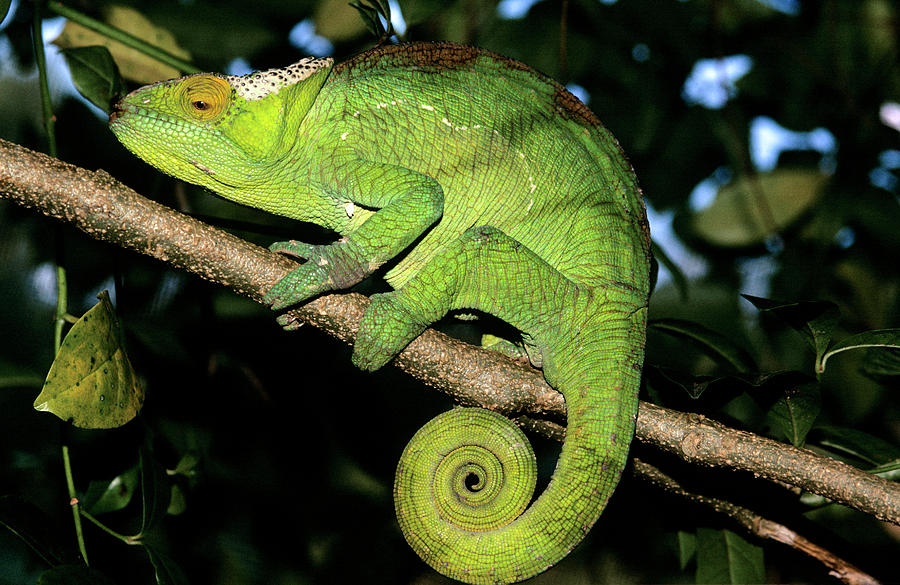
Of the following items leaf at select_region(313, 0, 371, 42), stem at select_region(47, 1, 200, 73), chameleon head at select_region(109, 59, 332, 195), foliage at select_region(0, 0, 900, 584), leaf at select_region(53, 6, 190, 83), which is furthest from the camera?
leaf at select_region(313, 0, 371, 42)

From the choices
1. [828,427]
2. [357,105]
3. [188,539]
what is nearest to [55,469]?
[188,539]

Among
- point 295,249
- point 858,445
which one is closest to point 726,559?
point 858,445

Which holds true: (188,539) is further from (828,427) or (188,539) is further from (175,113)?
(828,427)

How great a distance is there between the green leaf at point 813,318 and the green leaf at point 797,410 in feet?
0.36

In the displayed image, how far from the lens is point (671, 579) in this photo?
454 centimetres

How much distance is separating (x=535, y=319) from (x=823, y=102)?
8.43ft

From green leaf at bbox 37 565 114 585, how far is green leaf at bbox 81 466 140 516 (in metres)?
0.41

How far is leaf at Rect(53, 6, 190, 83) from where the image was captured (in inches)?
89.1

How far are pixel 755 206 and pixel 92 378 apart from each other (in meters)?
2.87

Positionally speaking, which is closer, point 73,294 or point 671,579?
point 73,294

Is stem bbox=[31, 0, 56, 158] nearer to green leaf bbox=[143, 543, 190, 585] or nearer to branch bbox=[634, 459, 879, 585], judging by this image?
green leaf bbox=[143, 543, 190, 585]

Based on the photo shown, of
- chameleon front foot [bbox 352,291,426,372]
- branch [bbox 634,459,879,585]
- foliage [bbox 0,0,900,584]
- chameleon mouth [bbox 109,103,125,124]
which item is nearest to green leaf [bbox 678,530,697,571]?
foliage [bbox 0,0,900,584]

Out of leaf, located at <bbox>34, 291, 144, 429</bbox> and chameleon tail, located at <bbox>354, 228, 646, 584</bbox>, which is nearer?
leaf, located at <bbox>34, 291, 144, 429</bbox>

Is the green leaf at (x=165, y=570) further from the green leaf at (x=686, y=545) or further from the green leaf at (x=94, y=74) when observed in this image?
the green leaf at (x=686, y=545)
